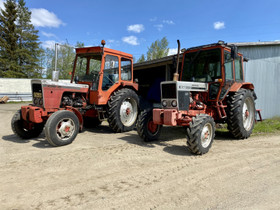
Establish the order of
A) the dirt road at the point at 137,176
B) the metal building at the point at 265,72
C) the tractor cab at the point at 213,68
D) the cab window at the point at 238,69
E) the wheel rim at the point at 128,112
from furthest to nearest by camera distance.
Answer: the metal building at the point at 265,72 < the wheel rim at the point at 128,112 < the cab window at the point at 238,69 < the tractor cab at the point at 213,68 < the dirt road at the point at 137,176

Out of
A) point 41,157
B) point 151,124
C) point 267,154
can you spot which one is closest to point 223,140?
point 267,154

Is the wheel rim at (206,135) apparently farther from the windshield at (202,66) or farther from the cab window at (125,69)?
the cab window at (125,69)

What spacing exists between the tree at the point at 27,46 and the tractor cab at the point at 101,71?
27518 mm

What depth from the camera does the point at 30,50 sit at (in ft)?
103

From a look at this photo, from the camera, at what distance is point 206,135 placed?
4.31m

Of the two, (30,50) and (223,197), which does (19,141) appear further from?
(30,50)

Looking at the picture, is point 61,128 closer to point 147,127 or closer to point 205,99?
point 147,127

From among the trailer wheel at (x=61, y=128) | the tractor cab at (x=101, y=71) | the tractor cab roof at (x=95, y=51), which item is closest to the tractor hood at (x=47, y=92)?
the trailer wheel at (x=61, y=128)

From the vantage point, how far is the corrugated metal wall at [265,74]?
29.9ft

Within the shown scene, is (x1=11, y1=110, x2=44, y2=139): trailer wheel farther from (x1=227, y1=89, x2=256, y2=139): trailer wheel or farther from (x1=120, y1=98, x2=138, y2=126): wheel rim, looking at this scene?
(x1=227, y1=89, x2=256, y2=139): trailer wheel

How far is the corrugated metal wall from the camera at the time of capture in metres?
9.12

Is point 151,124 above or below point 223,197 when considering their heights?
above

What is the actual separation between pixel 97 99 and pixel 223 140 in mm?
3622

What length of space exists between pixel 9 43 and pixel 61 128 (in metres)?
31.0
